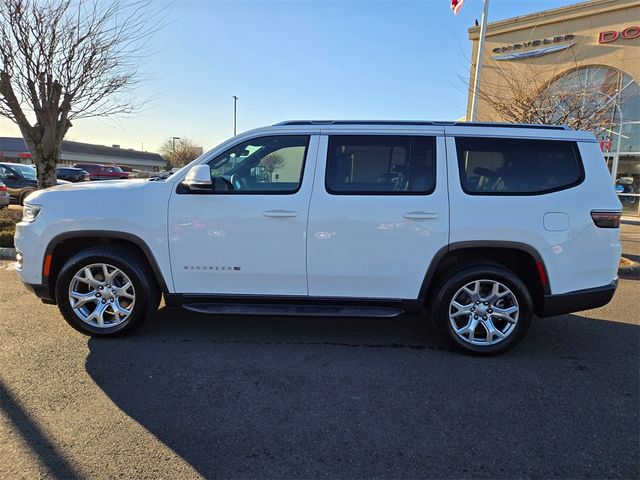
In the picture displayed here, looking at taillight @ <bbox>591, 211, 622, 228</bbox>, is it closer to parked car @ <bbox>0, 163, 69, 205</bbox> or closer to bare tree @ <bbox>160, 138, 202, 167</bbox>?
parked car @ <bbox>0, 163, 69, 205</bbox>

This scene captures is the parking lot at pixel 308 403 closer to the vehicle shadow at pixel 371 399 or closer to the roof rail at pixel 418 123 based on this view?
the vehicle shadow at pixel 371 399

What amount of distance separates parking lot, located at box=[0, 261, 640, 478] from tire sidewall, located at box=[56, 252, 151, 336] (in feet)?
0.47

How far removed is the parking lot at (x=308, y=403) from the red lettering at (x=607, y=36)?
1358 centimetres

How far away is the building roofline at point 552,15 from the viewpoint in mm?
13602

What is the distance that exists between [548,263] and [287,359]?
237 cm

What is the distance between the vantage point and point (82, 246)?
399 centimetres

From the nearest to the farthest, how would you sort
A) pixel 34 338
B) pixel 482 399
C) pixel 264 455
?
pixel 264 455 < pixel 482 399 < pixel 34 338

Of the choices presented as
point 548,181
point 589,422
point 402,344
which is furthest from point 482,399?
point 548,181

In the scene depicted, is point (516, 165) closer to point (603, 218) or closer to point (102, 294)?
point (603, 218)

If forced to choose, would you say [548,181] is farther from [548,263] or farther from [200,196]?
[200,196]

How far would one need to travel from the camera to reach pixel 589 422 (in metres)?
2.78

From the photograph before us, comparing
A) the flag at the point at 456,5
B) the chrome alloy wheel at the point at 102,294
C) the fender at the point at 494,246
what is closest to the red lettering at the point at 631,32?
the flag at the point at 456,5

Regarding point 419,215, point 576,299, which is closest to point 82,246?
point 419,215

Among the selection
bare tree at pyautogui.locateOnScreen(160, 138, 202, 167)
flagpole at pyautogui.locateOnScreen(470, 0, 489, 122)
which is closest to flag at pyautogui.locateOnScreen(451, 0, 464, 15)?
flagpole at pyautogui.locateOnScreen(470, 0, 489, 122)
